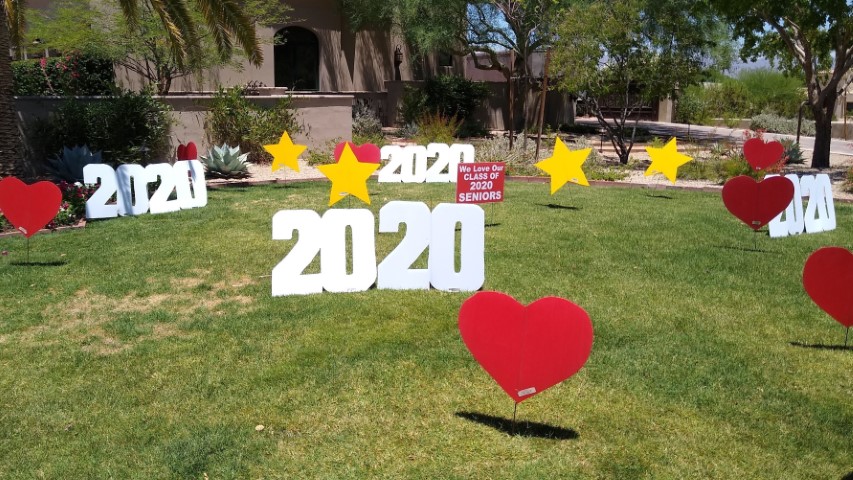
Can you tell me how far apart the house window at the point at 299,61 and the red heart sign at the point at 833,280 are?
22779 mm

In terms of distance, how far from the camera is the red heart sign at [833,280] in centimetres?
548

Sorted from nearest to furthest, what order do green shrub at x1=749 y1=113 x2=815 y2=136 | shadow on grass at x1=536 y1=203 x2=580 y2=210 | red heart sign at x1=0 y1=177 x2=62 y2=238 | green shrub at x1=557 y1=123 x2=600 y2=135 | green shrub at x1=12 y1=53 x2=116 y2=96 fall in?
1. red heart sign at x1=0 y1=177 x2=62 y2=238
2. shadow on grass at x1=536 y1=203 x2=580 y2=210
3. green shrub at x1=12 y1=53 x2=116 y2=96
4. green shrub at x1=557 y1=123 x2=600 y2=135
5. green shrub at x1=749 y1=113 x2=815 y2=136

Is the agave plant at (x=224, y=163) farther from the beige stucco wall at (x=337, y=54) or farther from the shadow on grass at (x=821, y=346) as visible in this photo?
the shadow on grass at (x=821, y=346)

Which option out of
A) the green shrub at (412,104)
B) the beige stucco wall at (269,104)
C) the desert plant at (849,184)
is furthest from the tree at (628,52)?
the green shrub at (412,104)

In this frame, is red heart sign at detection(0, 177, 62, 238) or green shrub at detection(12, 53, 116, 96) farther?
green shrub at detection(12, 53, 116, 96)

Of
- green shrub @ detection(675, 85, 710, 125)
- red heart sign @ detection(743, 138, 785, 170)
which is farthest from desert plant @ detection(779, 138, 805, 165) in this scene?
green shrub @ detection(675, 85, 710, 125)

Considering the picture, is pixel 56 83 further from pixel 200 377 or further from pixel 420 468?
pixel 420 468

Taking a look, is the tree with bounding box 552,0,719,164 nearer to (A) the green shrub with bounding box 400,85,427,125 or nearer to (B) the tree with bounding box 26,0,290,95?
(B) the tree with bounding box 26,0,290,95

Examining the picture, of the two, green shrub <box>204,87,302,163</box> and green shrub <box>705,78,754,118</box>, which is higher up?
green shrub <box>705,78,754,118</box>

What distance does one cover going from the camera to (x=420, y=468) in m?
3.93

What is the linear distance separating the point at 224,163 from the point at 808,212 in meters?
10.0

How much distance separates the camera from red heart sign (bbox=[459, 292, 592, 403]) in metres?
4.22

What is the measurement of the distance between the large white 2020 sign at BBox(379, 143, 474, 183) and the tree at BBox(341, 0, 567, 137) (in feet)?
33.6

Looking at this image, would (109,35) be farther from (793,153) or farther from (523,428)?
(793,153)
